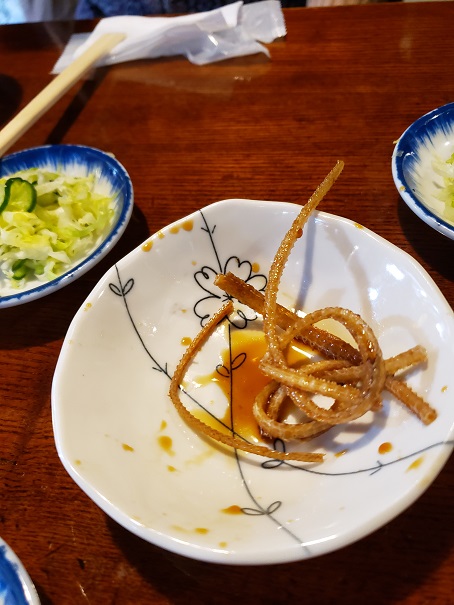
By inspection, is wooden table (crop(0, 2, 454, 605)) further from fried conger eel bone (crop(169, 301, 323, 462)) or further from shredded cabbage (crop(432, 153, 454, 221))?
fried conger eel bone (crop(169, 301, 323, 462))

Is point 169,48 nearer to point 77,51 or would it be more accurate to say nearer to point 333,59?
point 77,51

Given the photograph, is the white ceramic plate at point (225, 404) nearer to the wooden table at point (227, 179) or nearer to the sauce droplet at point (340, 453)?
the sauce droplet at point (340, 453)

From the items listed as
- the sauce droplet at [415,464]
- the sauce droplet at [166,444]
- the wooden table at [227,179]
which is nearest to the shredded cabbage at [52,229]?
the wooden table at [227,179]

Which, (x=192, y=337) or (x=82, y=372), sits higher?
(x=82, y=372)

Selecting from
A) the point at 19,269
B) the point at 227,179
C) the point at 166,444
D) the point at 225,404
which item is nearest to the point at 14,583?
the point at 166,444

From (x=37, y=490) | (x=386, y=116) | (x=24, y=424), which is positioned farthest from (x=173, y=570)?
(x=386, y=116)

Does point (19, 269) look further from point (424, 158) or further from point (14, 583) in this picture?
point (424, 158)
